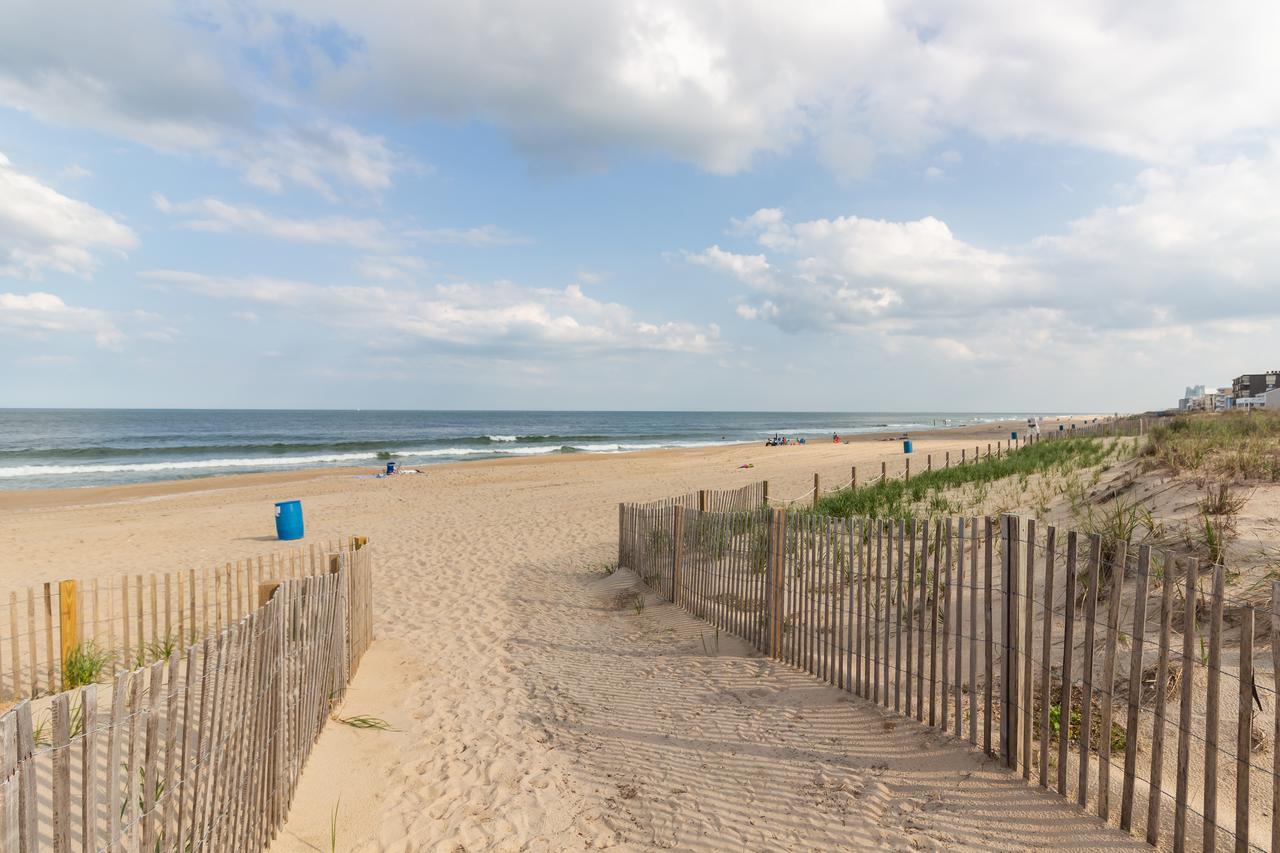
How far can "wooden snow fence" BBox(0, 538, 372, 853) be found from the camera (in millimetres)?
2018

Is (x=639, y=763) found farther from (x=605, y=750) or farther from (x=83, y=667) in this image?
(x=83, y=667)

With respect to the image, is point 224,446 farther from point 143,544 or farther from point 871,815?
point 871,815

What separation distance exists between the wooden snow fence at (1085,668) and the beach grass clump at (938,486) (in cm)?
387

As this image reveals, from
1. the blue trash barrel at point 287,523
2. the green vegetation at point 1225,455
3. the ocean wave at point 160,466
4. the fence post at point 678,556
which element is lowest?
the ocean wave at point 160,466

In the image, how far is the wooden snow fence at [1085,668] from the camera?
3.20 meters

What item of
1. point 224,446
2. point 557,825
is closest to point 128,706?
point 557,825

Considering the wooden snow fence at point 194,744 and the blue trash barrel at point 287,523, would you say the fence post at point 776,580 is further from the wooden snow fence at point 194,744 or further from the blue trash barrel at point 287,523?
the blue trash barrel at point 287,523

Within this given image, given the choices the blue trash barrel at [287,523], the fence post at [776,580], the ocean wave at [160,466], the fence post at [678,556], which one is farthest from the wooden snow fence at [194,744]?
the ocean wave at [160,466]

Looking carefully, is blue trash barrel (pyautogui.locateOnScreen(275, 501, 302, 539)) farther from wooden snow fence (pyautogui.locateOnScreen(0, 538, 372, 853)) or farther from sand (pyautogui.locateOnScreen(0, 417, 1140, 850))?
wooden snow fence (pyautogui.locateOnScreen(0, 538, 372, 853))

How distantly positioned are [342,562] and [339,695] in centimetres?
109

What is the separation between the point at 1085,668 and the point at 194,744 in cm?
405

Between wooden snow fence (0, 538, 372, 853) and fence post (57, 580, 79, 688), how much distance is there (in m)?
0.84

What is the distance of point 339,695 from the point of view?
18.8 feet

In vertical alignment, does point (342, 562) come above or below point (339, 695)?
above
